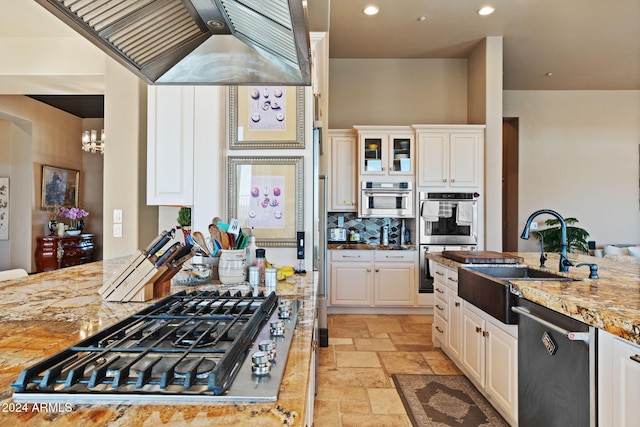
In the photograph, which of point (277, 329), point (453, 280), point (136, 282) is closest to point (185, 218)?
point (136, 282)

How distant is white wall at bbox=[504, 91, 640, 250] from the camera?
6.09 m

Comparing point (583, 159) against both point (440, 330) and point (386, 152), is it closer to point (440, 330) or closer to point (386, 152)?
point (386, 152)

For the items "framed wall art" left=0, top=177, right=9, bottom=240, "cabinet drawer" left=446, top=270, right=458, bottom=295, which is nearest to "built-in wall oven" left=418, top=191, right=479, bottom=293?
"cabinet drawer" left=446, top=270, right=458, bottom=295

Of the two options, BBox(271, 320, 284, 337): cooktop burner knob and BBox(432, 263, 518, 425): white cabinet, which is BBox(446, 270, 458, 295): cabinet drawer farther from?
BBox(271, 320, 284, 337): cooktop burner knob

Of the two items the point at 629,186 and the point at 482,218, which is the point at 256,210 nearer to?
the point at 482,218

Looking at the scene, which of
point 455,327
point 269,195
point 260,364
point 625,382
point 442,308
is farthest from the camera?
point 442,308

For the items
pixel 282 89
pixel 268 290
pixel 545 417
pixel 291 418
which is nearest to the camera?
pixel 291 418

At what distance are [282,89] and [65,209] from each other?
607 centimetres

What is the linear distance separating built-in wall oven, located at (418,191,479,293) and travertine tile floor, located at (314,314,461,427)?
0.83 m

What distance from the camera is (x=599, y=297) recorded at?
54.7 inches

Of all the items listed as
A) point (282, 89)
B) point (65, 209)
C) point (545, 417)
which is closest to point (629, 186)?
point (545, 417)

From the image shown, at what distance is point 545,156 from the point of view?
6.12m

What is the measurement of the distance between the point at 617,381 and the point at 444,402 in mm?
1358

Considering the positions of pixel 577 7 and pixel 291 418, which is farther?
pixel 577 7
